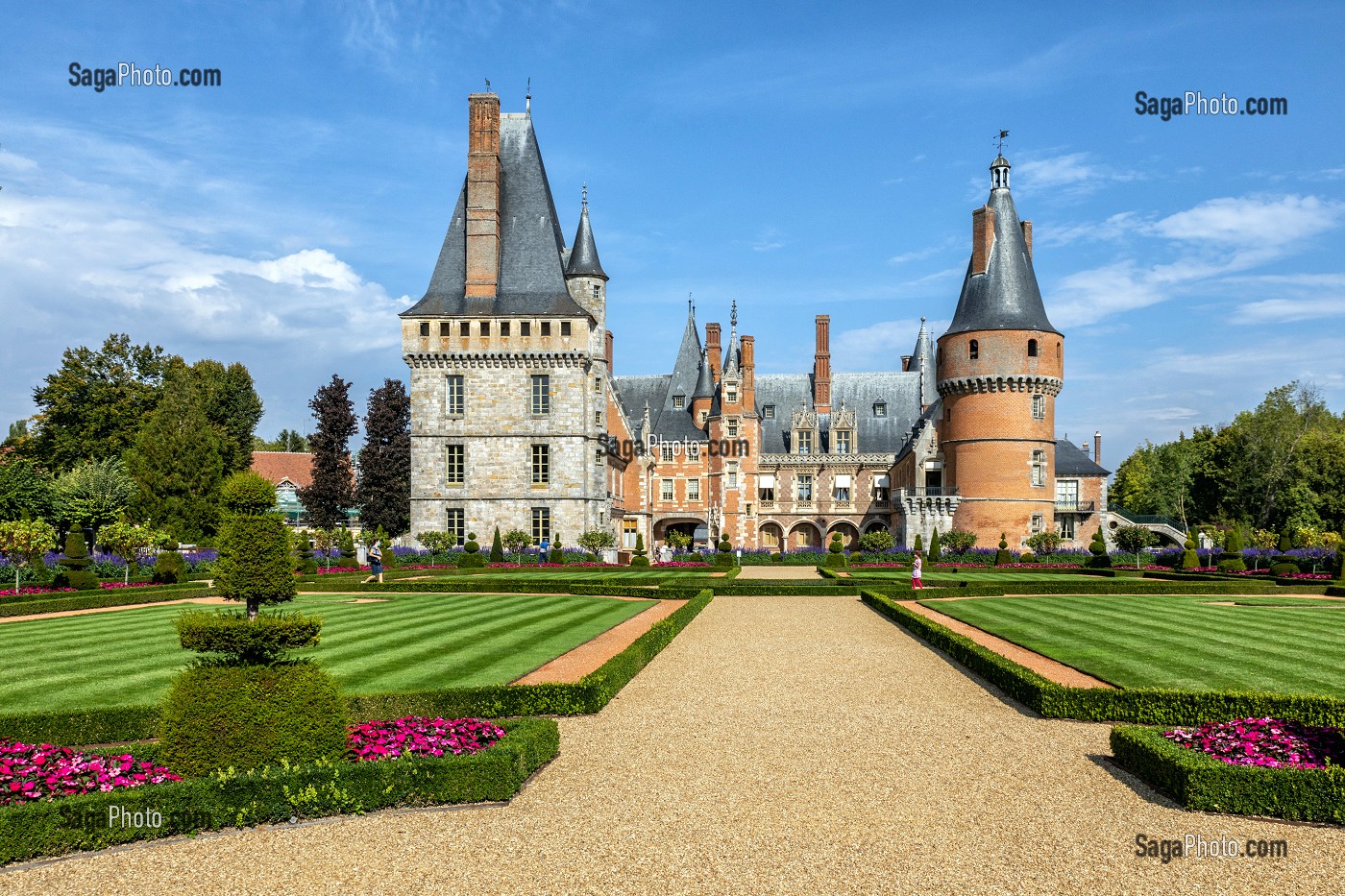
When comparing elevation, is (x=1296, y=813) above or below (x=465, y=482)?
below

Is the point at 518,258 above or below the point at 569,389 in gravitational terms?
above

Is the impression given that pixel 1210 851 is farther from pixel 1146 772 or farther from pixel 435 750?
pixel 435 750

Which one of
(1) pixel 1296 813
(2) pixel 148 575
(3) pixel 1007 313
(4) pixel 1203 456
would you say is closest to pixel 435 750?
(1) pixel 1296 813

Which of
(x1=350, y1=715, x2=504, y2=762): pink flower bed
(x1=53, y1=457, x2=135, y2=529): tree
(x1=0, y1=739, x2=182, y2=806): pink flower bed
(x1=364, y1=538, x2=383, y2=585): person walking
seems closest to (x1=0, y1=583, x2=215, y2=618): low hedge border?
(x1=364, y1=538, x2=383, y2=585): person walking

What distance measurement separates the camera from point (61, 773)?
24.8 feet

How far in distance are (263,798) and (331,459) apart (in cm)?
4853

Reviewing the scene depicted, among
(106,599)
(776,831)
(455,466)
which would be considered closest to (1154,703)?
(776,831)

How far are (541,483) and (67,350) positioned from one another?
1178 inches

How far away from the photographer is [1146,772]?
8453 millimetres

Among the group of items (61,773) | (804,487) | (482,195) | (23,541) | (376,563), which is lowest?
(61,773)

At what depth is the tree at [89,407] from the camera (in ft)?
174

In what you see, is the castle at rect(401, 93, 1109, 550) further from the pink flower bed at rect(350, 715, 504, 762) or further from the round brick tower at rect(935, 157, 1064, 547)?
the pink flower bed at rect(350, 715, 504, 762)

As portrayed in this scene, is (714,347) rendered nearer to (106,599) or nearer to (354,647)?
(106,599)

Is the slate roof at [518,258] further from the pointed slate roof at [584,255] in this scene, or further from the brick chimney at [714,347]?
the brick chimney at [714,347]
